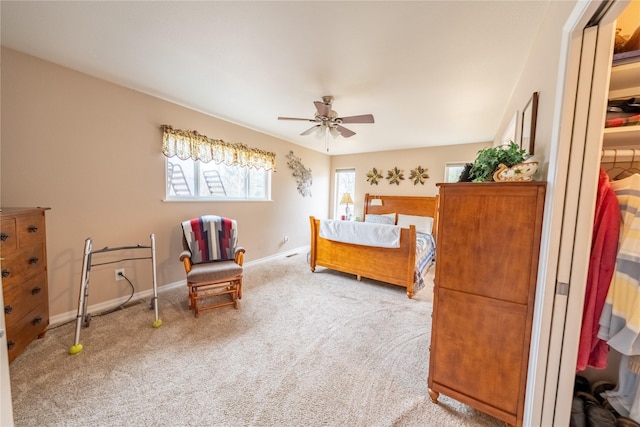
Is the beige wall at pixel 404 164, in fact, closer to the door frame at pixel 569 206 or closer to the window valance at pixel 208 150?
the window valance at pixel 208 150

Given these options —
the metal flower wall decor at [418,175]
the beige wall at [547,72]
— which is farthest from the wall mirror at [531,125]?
the metal flower wall decor at [418,175]

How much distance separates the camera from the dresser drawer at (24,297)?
1.53 metres

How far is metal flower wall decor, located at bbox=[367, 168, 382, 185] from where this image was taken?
210 inches

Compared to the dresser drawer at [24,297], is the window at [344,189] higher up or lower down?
higher up

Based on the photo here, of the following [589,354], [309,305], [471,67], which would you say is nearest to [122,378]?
[309,305]

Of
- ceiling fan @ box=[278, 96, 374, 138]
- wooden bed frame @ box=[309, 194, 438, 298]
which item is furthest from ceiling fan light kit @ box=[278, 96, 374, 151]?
wooden bed frame @ box=[309, 194, 438, 298]

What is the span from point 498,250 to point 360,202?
442 cm

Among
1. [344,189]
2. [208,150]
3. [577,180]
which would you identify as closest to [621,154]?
[577,180]

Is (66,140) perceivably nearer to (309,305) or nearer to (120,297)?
(120,297)

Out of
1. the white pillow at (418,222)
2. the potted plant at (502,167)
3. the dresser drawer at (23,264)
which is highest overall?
the potted plant at (502,167)

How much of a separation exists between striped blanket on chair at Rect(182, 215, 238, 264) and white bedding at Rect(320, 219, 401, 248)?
138 cm

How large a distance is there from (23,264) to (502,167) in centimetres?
328

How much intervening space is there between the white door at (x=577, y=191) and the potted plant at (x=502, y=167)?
0.61ft

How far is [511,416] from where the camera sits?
4.00ft
